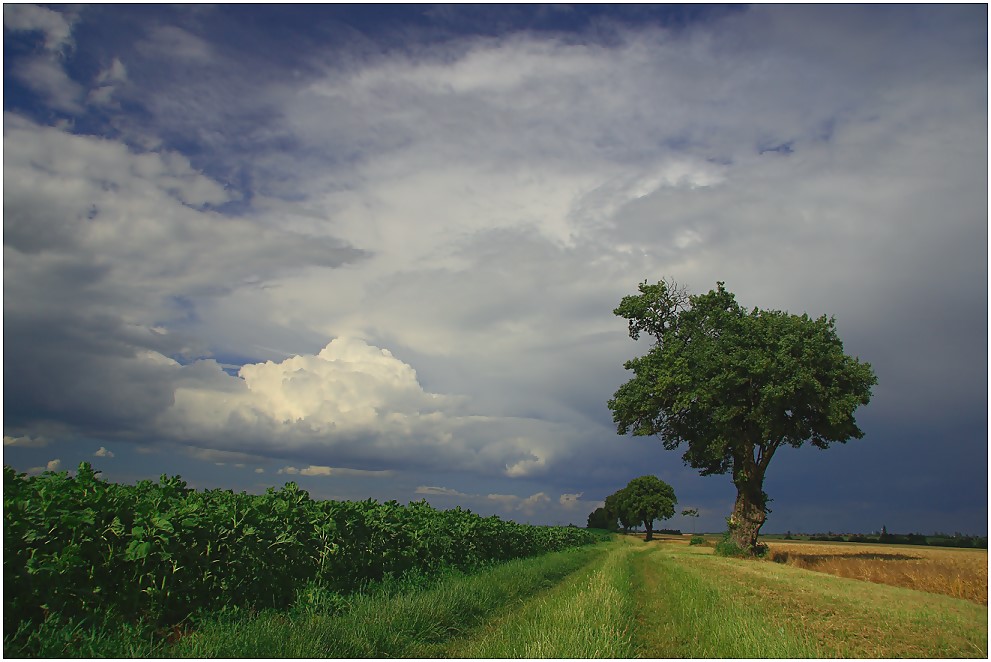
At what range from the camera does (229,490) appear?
43.1 feet

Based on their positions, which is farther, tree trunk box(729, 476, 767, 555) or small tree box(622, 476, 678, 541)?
small tree box(622, 476, 678, 541)

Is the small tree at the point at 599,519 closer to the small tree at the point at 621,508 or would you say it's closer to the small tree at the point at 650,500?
the small tree at the point at 621,508

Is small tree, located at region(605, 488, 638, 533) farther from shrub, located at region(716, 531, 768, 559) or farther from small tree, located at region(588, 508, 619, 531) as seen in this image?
shrub, located at region(716, 531, 768, 559)

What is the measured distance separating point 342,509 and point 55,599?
6254 mm

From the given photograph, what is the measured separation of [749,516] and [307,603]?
36.3 m

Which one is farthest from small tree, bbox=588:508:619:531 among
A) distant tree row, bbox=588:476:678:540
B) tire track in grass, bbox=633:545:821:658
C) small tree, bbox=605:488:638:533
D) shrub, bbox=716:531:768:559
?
tire track in grass, bbox=633:545:821:658

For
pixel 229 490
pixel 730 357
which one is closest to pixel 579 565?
pixel 730 357

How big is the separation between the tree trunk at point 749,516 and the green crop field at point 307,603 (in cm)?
2517

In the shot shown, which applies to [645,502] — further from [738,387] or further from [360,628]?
[360,628]

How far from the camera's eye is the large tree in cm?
3484

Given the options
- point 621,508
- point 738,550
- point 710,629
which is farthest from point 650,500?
point 710,629

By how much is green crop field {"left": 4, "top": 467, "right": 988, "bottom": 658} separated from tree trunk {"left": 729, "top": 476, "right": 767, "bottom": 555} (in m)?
25.2

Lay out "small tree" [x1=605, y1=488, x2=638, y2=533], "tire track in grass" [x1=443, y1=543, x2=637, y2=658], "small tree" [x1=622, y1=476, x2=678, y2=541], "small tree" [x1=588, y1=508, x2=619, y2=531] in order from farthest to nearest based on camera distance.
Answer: "small tree" [x1=588, y1=508, x2=619, y2=531] → "small tree" [x1=605, y1=488, x2=638, y2=533] → "small tree" [x1=622, y1=476, x2=678, y2=541] → "tire track in grass" [x1=443, y1=543, x2=637, y2=658]

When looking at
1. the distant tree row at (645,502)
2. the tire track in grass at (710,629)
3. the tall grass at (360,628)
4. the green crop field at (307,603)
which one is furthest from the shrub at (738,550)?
the distant tree row at (645,502)
